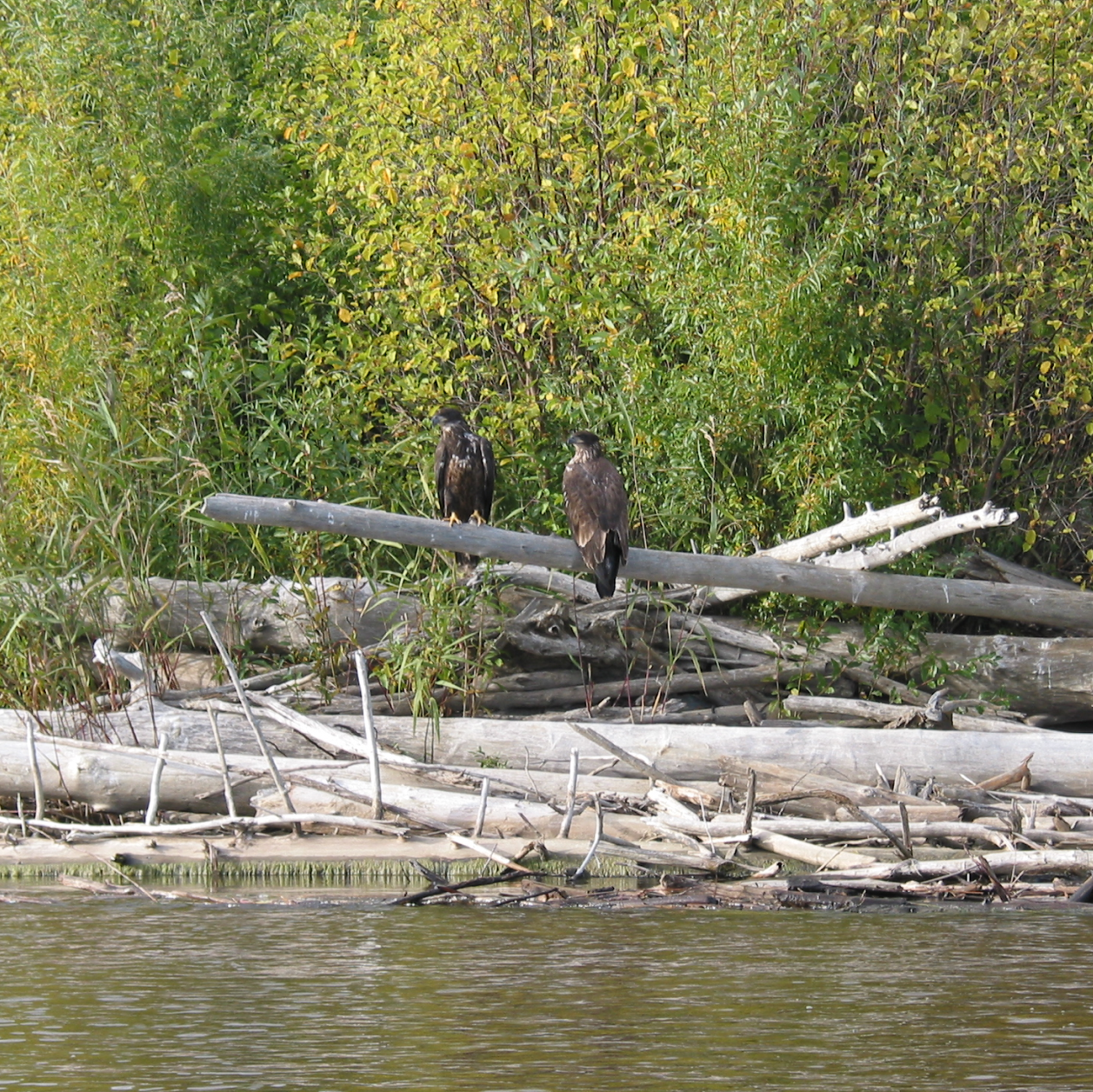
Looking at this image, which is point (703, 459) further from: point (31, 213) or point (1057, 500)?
point (31, 213)

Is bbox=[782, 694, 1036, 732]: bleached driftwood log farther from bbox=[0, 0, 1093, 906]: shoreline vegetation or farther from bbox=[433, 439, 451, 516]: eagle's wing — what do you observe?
bbox=[433, 439, 451, 516]: eagle's wing

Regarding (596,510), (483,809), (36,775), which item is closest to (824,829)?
(483,809)

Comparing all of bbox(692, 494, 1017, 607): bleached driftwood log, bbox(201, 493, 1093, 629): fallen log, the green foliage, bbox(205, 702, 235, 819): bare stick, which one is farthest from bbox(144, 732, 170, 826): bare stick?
bbox(692, 494, 1017, 607): bleached driftwood log

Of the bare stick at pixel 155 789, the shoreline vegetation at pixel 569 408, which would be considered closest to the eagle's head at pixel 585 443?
the shoreline vegetation at pixel 569 408

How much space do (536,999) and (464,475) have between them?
387 centimetres

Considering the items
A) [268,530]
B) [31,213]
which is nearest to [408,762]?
[268,530]

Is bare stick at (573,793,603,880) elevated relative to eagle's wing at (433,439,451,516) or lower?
lower

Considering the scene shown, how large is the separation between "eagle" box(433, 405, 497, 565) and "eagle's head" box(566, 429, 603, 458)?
1.92 feet

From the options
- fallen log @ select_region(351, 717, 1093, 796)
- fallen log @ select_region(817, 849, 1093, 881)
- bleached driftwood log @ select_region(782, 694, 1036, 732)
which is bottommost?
fallen log @ select_region(817, 849, 1093, 881)

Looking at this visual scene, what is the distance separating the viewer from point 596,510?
702 centimetres

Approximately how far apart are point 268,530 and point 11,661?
184 centimetres

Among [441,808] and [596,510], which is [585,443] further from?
[441,808]

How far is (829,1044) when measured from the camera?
410 centimetres

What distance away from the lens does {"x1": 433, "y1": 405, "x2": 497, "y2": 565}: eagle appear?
8023 mm
